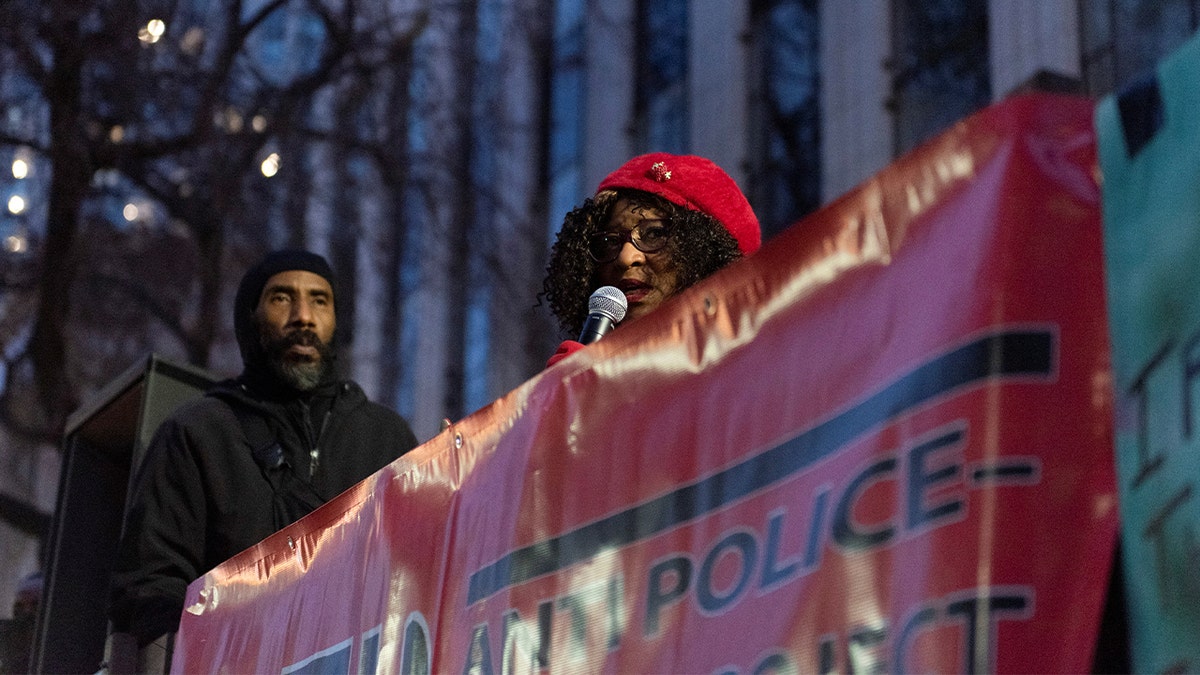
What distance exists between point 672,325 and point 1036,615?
685 mm

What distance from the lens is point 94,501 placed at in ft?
17.8


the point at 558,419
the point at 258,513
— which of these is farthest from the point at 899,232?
the point at 258,513

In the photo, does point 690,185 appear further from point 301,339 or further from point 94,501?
point 94,501

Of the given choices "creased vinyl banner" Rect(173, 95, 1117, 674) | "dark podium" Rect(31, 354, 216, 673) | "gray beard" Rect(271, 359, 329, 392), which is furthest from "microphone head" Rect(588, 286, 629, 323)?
"dark podium" Rect(31, 354, 216, 673)

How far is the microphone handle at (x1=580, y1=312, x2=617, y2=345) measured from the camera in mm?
2760

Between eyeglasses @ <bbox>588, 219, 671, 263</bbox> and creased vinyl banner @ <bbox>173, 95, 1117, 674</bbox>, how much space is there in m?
1.01

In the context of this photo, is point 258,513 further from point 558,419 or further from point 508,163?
point 508,163

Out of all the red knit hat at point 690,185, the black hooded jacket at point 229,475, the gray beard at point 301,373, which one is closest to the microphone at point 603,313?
the red knit hat at point 690,185

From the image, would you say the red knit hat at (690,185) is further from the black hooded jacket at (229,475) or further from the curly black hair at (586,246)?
the black hooded jacket at (229,475)

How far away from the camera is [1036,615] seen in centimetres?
157

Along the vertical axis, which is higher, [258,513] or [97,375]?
[97,375]

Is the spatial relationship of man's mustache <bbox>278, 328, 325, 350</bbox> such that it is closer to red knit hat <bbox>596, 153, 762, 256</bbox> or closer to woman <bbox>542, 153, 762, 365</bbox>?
woman <bbox>542, 153, 762, 365</bbox>

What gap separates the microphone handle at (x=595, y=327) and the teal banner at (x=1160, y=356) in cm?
123

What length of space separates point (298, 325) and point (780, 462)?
3.38 meters
